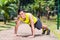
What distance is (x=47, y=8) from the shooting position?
1296 inches

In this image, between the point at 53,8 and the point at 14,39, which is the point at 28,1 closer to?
the point at 53,8

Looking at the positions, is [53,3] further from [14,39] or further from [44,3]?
[14,39]

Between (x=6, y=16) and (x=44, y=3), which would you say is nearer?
(x=6, y=16)

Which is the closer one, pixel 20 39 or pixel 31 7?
pixel 20 39

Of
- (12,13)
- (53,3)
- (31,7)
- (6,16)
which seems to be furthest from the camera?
(31,7)

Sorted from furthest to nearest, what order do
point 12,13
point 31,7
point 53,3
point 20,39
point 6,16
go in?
point 31,7 → point 53,3 → point 12,13 → point 6,16 → point 20,39

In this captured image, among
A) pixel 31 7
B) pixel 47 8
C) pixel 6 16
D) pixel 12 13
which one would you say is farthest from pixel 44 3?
pixel 6 16

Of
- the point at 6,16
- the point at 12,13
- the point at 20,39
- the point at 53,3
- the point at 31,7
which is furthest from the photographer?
the point at 31,7

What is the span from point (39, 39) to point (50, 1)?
2157 centimetres

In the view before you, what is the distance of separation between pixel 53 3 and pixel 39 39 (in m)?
21.3

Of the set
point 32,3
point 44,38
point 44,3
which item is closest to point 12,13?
point 44,3

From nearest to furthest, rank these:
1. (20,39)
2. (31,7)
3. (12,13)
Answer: (20,39) → (12,13) → (31,7)

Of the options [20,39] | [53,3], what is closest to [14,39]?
[20,39]

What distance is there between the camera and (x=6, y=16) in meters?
22.4
